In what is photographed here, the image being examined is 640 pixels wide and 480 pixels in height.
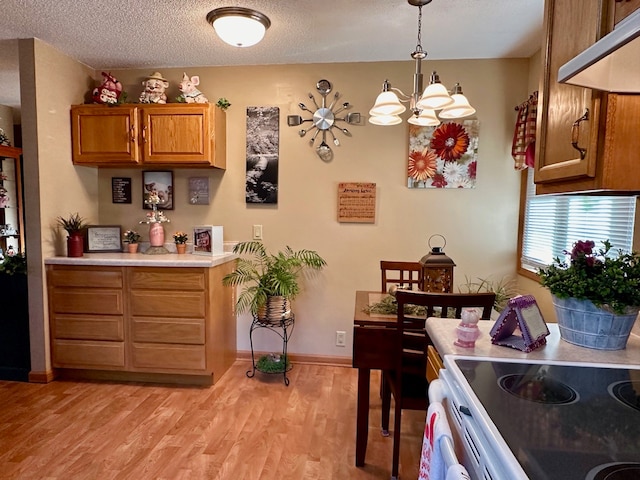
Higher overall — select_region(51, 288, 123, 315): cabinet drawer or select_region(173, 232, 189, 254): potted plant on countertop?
select_region(173, 232, 189, 254): potted plant on countertop

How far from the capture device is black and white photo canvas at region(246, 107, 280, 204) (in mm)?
3084

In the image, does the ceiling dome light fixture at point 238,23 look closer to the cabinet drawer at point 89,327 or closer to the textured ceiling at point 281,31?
the textured ceiling at point 281,31

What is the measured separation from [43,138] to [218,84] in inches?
53.6

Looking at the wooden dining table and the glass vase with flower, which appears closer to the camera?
the wooden dining table

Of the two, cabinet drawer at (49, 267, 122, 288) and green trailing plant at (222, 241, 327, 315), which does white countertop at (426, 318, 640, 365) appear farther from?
cabinet drawer at (49, 267, 122, 288)

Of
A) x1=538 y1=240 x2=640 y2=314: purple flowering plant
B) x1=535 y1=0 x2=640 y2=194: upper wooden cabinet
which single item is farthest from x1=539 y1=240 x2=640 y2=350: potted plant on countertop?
x1=535 y1=0 x2=640 y2=194: upper wooden cabinet

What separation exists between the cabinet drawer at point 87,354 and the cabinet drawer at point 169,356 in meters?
0.14

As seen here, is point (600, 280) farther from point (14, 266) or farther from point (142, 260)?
point (14, 266)

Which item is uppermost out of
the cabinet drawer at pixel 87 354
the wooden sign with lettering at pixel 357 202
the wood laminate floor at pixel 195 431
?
the wooden sign with lettering at pixel 357 202

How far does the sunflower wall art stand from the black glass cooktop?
2.11 metres

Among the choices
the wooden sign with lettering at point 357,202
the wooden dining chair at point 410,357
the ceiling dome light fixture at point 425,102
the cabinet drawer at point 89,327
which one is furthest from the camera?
the wooden sign with lettering at point 357,202

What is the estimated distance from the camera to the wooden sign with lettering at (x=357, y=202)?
3.04 metres

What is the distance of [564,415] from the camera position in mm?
793

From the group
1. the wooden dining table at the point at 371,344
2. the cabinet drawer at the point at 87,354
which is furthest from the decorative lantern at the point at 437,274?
the cabinet drawer at the point at 87,354
